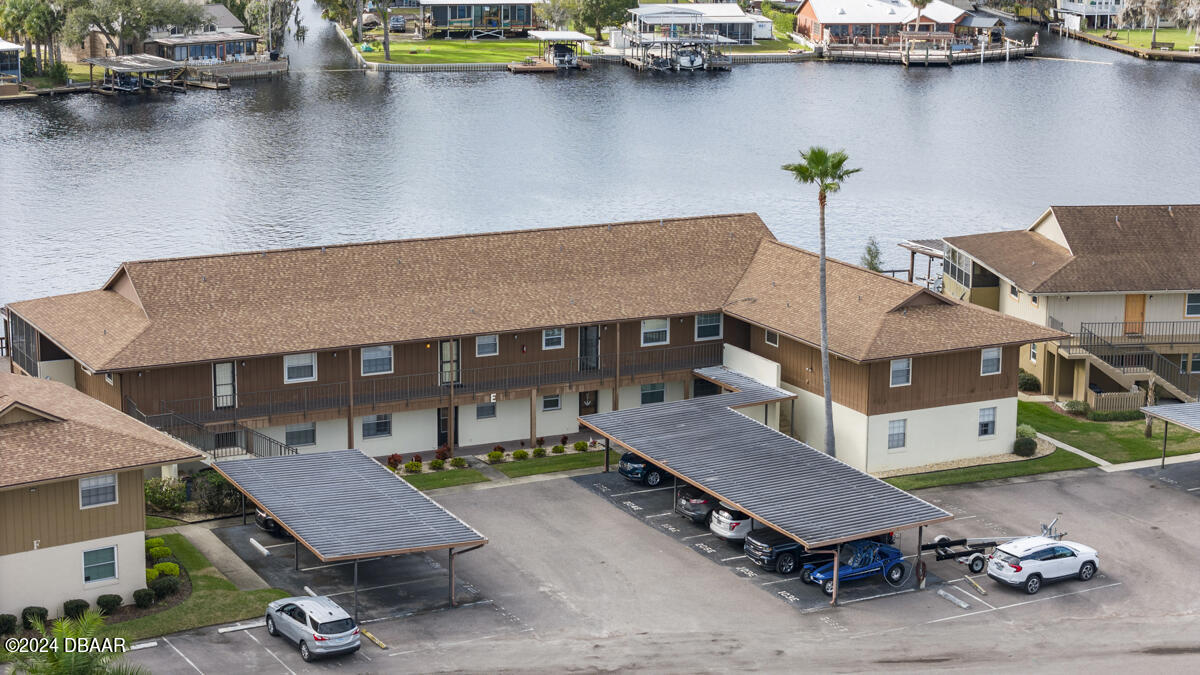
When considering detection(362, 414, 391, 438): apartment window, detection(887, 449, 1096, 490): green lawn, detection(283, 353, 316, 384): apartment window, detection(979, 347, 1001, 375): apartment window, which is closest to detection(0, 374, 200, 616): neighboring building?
detection(283, 353, 316, 384): apartment window

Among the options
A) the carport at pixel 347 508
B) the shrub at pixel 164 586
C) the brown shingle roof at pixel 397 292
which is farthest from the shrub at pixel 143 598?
the brown shingle roof at pixel 397 292

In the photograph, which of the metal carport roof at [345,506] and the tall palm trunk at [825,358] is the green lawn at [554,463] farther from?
the tall palm trunk at [825,358]

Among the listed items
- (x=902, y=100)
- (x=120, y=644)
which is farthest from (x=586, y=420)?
(x=902, y=100)

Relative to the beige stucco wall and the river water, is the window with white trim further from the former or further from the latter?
the river water

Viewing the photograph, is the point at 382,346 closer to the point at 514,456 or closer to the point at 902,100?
the point at 514,456

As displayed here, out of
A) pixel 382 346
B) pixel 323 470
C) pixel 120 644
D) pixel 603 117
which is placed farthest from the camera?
pixel 603 117

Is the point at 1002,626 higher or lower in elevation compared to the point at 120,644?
lower
